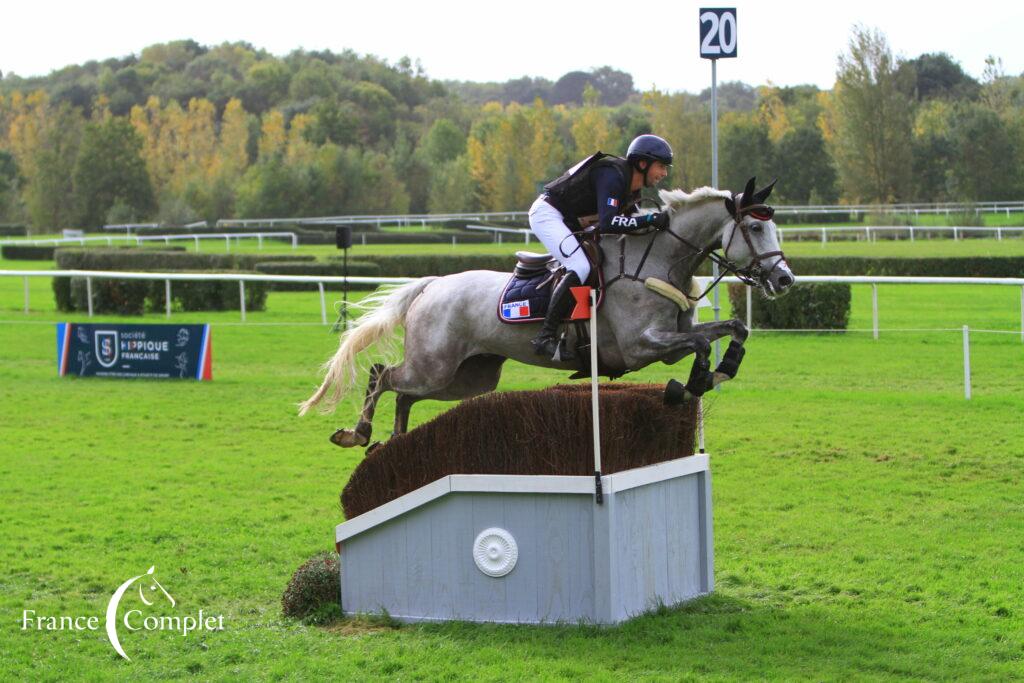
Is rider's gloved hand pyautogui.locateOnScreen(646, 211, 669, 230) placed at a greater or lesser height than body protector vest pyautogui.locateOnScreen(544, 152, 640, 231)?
lesser

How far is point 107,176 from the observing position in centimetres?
5000

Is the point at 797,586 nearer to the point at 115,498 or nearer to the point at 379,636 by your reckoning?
the point at 379,636

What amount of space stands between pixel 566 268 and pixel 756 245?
85 centimetres

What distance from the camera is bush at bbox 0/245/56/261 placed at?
32562 mm

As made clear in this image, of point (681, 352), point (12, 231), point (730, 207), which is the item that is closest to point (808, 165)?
point (12, 231)

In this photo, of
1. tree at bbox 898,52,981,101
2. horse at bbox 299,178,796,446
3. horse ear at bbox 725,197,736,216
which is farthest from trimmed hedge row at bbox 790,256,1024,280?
tree at bbox 898,52,981,101

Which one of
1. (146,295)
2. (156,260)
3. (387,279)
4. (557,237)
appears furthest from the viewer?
(156,260)

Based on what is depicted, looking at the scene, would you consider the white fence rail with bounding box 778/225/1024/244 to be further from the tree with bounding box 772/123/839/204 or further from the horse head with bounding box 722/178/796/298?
the horse head with bounding box 722/178/796/298

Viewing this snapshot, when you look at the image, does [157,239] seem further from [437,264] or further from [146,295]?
[146,295]

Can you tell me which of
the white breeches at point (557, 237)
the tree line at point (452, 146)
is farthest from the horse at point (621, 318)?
the tree line at point (452, 146)

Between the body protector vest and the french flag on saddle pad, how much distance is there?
1.38 feet

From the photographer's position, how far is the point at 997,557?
623cm

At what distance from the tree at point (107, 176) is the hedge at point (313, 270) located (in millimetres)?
28448

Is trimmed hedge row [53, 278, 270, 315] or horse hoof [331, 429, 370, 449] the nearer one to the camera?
horse hoof [331, 429, 370, 449]
